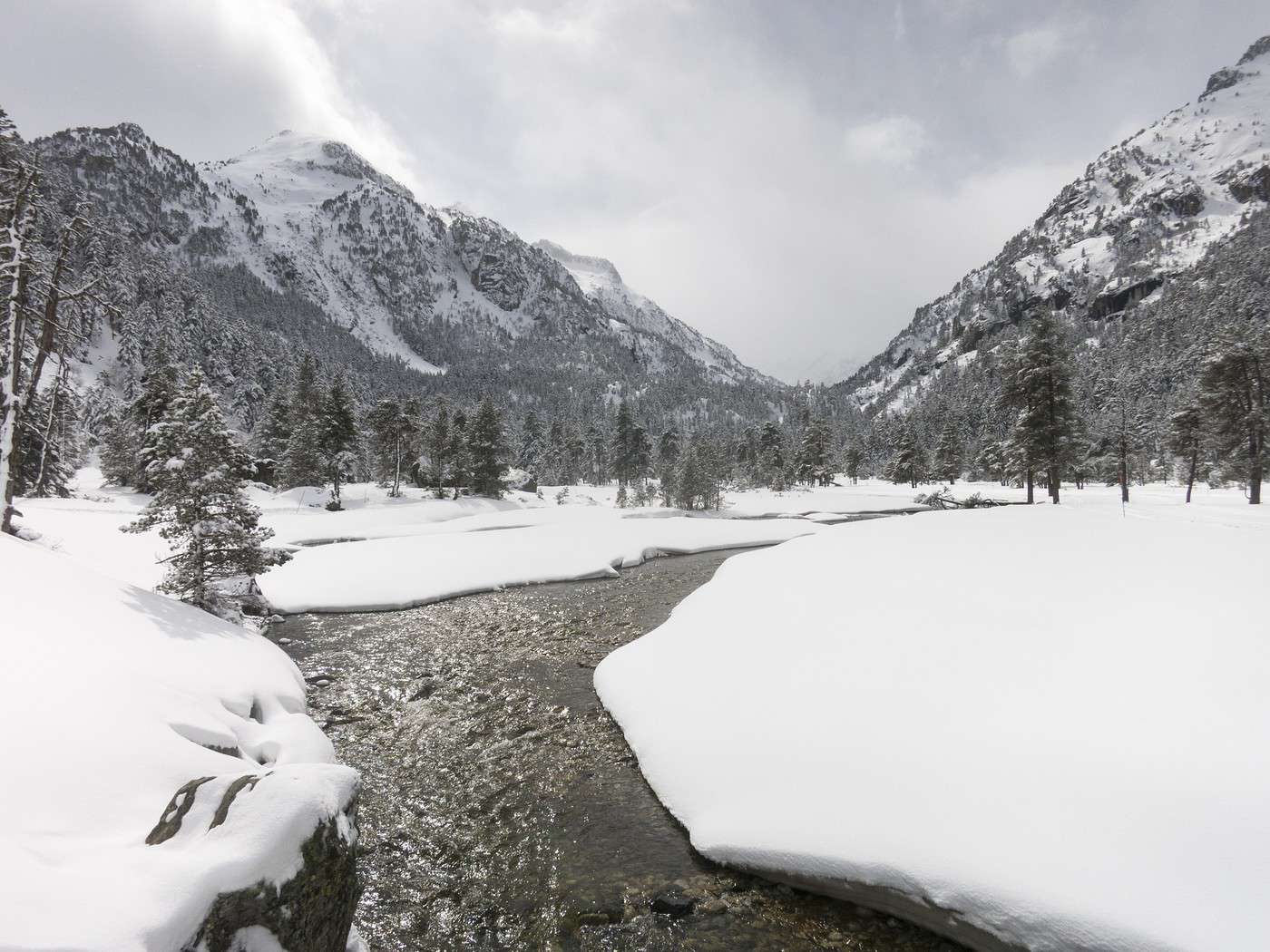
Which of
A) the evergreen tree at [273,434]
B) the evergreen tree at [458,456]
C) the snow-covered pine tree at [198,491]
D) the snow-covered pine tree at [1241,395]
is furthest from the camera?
the evergreen tree at [273,434]

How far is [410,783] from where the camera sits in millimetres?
9805

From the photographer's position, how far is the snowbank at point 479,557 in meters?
22.2

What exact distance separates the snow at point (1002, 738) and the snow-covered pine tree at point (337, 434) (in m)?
49.8

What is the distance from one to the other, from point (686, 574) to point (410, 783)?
1859 centimetres

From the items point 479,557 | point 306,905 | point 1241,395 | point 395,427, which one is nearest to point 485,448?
point 395,427

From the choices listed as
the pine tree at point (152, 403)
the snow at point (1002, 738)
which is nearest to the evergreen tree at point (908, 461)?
the snow at point (1002, 738)

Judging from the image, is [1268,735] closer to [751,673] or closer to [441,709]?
[751,673]

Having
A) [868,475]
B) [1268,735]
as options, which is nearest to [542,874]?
[1268,735]

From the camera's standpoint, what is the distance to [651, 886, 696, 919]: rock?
693 centimetres

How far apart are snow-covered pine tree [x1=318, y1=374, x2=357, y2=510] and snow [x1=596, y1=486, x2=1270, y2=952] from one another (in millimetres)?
49751

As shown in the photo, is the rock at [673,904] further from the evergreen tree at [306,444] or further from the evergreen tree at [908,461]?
the evergreen tree at [908,461]

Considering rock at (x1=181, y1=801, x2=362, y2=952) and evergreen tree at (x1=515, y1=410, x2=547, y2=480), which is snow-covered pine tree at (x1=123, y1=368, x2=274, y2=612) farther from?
evergreen tree at (x1=515, y1=410, x2=547, y2=480)

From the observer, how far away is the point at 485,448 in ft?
190

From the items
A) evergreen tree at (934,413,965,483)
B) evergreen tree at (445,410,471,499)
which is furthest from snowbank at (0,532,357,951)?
evergreen tree at (934,413,965,483)
